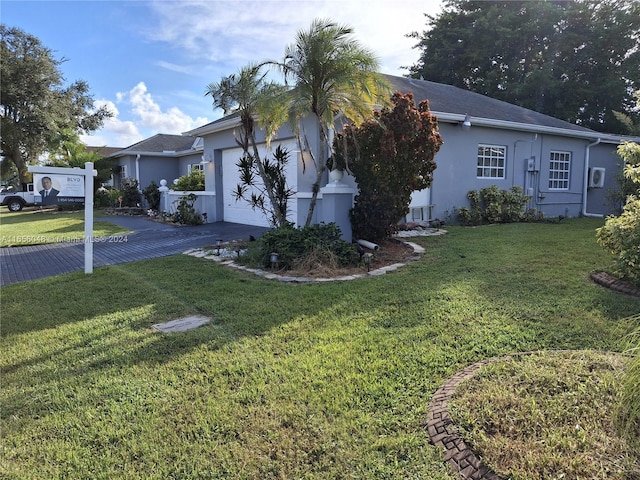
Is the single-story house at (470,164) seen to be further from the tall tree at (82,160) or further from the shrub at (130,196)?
the tall tree at (82,160)

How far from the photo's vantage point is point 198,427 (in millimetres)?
2699

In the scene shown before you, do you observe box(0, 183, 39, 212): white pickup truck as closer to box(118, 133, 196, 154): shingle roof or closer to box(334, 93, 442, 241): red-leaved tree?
box(118, 133, 196, 154): shingle roof

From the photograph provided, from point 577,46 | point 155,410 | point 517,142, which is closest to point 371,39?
point 155,410

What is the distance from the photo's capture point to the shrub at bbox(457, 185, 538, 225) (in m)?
11.9

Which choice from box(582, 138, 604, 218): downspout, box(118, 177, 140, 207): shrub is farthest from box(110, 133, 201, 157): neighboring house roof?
box(582, 138, 604, 218): downspout

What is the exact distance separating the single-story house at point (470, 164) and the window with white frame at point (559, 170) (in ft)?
0.11

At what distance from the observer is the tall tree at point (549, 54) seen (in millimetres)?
23062

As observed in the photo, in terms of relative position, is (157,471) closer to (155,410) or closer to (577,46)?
(155,410)

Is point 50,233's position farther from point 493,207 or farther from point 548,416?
point 548,416

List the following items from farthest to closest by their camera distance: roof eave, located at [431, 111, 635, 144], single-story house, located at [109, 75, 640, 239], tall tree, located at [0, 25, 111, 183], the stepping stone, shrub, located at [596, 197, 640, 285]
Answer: tall tree, located at [0, 25, 111, 183] < roof eave, located at [431, 111, 635, 144] < single-story house, located at [109, 75, 640, 239] < shrub, located at [596, 197, 640, 285] < the stepping stone

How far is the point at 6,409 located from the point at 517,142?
45.9 ft

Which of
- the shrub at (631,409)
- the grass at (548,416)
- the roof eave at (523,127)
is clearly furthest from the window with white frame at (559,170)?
the shrub at (631,409)

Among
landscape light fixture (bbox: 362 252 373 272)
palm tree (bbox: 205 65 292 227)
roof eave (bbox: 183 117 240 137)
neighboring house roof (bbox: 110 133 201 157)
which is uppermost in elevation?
neighboring house roof (bbox: 110 133 201 157)

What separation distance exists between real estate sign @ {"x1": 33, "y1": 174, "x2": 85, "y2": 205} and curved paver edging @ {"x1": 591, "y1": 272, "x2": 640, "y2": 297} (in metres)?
8.07
